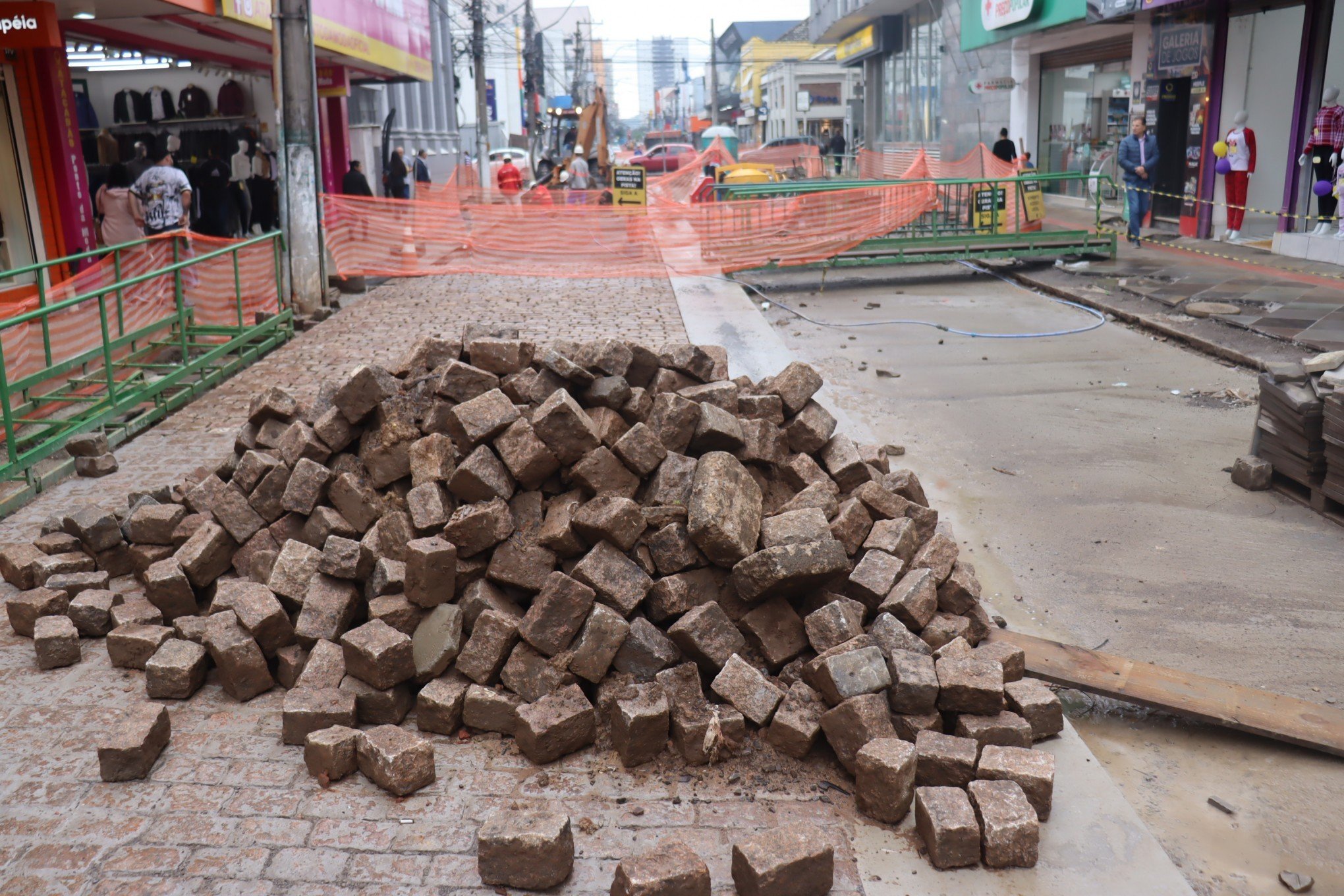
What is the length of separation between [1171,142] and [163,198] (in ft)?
56.3

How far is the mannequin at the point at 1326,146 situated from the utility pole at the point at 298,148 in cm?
1346

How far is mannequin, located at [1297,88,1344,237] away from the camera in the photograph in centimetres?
1514

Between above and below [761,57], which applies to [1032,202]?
below

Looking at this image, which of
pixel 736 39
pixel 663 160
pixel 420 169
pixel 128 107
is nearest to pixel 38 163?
pixel 128 107

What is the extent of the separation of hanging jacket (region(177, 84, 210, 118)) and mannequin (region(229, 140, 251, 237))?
0.85m

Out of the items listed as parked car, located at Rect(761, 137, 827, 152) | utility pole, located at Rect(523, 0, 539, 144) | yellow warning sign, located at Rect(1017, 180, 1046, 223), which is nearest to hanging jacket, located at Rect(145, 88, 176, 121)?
yellow warning sign, located at Rect(1017, 180, 1046, 223)

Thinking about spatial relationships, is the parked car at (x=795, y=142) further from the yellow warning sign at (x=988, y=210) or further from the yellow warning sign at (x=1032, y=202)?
the yellow warning sign at (x=988, y=210)

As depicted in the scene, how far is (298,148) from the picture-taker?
44.6 ft

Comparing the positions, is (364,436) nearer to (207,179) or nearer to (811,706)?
(811,706)

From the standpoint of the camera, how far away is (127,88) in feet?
66.6

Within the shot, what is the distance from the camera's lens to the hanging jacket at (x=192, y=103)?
19953mm

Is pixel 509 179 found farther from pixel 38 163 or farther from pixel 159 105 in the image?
pixel 38 163

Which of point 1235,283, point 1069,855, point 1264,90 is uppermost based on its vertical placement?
point 1264,90

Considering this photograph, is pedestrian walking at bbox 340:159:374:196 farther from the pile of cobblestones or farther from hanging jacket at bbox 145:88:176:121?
the pile of cobblestones
